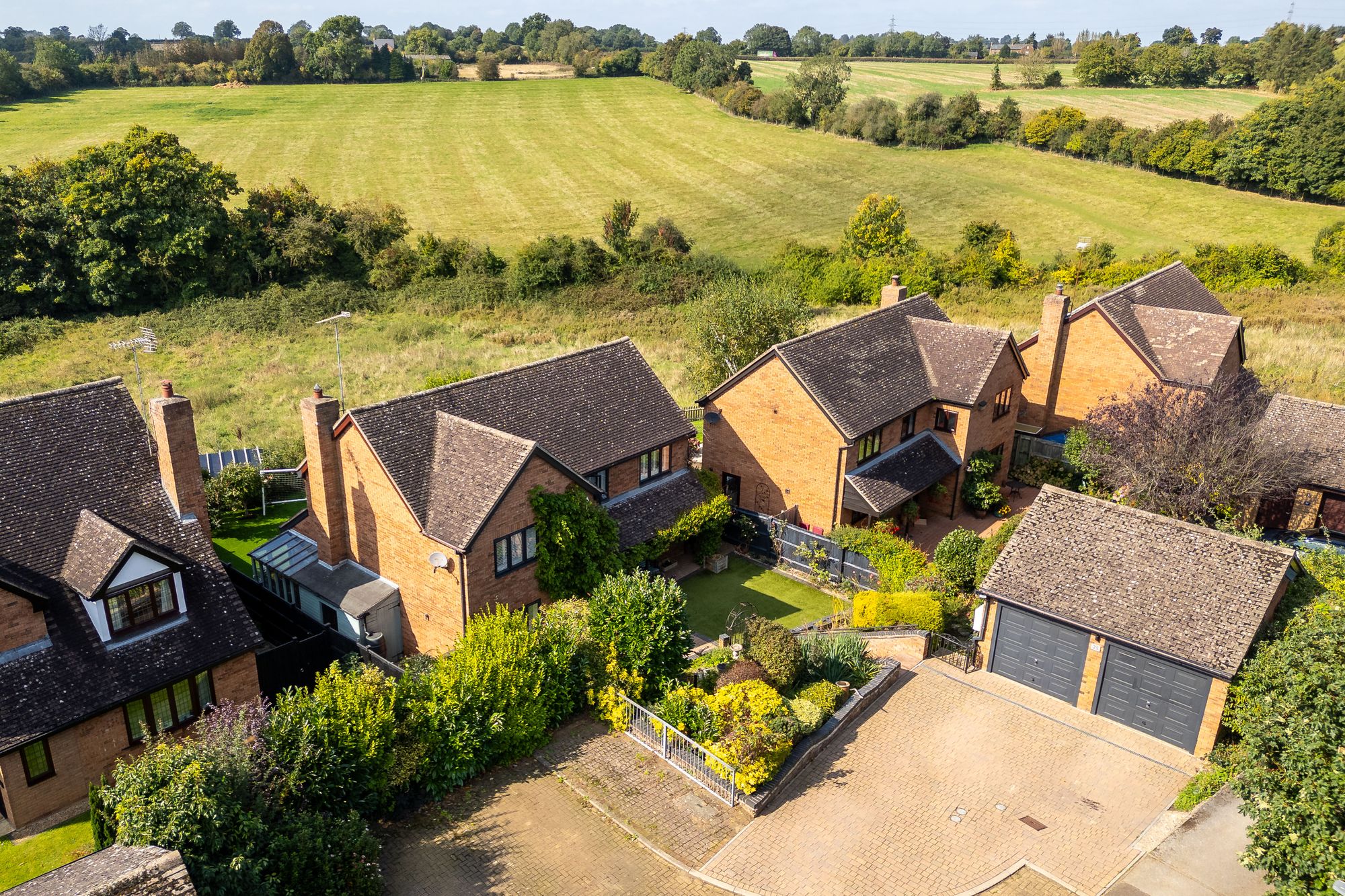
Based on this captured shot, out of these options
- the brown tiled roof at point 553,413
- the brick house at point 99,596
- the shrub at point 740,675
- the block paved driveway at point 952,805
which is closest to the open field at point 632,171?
the brown tiled roof at point 553,413

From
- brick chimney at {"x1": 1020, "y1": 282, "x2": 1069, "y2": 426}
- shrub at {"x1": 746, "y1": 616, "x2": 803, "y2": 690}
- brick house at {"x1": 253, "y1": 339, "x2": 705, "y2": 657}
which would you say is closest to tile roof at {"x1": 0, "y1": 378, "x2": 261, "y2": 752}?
brick house at {"x1": 253, "y1": 339, "x2": 705, "y2": 657}

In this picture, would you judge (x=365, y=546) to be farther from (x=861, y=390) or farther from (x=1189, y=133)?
(x=1189, y=133)

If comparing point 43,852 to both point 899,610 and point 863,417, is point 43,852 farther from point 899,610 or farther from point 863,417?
point 863,417

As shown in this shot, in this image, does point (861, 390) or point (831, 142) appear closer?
point (861, 390)

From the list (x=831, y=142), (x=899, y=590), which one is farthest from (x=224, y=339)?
(x=831, y=142)

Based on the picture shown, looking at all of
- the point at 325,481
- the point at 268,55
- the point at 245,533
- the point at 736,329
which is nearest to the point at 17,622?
the point at 325,481

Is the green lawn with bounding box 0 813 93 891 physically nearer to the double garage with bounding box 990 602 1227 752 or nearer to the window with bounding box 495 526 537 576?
the window with bounding box 495 526 537 576
